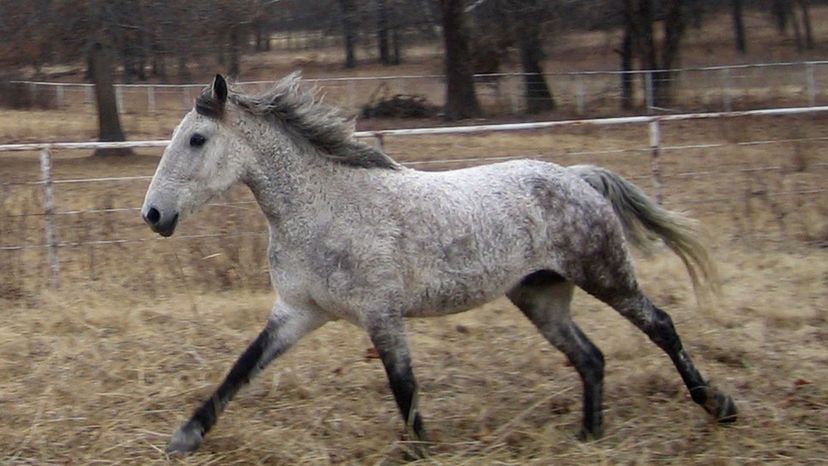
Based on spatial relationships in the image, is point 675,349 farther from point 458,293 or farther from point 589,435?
point 458,293

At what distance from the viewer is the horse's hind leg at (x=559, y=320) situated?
5.15m

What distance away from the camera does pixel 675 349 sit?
519 centimetres

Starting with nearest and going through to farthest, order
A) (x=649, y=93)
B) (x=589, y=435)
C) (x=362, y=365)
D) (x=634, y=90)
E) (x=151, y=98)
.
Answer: (x=589, y=435) → (x=362, y=365) → (x=649, y=93) → (x=634, y=90) → (x=151, y=98)

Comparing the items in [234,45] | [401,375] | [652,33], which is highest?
[234,45]

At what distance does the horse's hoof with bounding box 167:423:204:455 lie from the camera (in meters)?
4.66

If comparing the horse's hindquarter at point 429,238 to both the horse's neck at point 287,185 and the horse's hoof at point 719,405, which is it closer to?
the horse's neck at point 287,185

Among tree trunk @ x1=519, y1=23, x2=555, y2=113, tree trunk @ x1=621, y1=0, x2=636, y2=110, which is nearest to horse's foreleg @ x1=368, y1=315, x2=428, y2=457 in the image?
tree trunk @ x1=621, y1=0, x2=636, y2=110

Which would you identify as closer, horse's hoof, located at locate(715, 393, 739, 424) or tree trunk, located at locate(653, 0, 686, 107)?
horse's hoof, located at locate(715, 393, 739, 424)

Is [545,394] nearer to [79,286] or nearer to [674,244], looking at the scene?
[674,244]

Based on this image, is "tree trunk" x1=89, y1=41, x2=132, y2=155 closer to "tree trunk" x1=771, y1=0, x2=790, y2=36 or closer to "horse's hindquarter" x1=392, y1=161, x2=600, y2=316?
"horse's hindquarter" x1=392, y1=161, x2=600, y2=316

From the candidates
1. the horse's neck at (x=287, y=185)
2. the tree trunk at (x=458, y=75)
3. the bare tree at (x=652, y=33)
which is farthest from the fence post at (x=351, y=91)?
the horse's neck at (x=287, y=185)

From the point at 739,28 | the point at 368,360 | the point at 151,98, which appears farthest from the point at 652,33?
the point at 368,360

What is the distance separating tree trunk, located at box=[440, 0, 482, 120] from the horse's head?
20.5 meters

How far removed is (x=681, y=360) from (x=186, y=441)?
2.40 m
